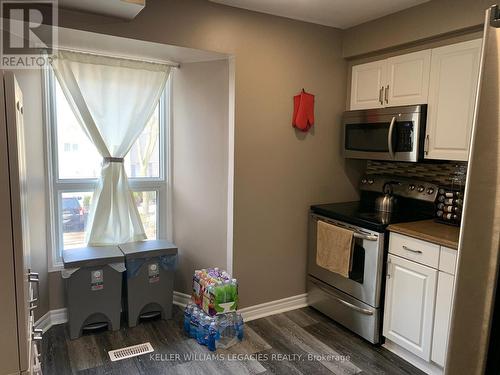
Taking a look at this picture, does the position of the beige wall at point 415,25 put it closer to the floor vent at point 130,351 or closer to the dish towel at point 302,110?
the dish towel at point 302,110

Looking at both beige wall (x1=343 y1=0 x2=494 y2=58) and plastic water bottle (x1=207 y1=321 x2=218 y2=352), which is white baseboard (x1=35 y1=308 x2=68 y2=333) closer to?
plastic water bottle (x1=207 y1=321 x2=218 y2=352)

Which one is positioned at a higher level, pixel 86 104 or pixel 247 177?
pixel 86 104

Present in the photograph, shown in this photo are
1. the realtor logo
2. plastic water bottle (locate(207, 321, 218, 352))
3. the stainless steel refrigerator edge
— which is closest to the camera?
the stainless steel refrigerator edge

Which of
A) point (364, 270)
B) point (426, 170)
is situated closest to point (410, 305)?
point (364, 270)

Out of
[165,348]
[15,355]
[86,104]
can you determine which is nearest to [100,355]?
[165,348]

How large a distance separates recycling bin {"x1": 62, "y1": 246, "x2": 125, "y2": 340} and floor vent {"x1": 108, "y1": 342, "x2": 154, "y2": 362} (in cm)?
31

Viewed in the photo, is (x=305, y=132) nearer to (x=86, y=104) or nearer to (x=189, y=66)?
(x=189, y=66)

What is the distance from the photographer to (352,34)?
123 inches

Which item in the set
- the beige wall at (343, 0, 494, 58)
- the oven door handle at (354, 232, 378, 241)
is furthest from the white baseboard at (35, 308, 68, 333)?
the beige wall at (343, 0, 494, 58)

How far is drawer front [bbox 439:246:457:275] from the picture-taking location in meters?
2.14

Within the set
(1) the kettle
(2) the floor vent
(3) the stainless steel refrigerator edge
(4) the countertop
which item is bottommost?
(2) the floor vent

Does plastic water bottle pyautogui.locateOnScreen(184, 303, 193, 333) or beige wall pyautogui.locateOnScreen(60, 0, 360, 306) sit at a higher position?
beige wall pyautogui.locateOnScreen(60, 0, 360, 306)

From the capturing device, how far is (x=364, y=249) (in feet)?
8.68

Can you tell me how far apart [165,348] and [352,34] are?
9.62ft
